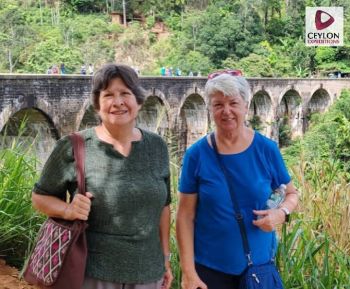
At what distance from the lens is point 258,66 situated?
2888 centimetres

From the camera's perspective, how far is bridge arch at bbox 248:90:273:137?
78.3 feet

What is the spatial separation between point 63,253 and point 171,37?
3237 centimetres

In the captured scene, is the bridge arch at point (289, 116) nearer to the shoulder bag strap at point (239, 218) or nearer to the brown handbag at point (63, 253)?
the shoulder bag strap at point (239, 218)

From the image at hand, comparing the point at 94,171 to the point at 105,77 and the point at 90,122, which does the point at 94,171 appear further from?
the point at 90,122

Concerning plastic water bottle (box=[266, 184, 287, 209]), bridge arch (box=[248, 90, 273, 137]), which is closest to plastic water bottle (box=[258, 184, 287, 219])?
plastic water bottle (box=[266, 184, 287, 209])

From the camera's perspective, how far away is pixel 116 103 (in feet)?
4.89

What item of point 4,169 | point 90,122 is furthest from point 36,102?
point 4,169

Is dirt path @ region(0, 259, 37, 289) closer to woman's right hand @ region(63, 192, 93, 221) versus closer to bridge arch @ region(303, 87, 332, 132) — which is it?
woman's right hand @ region(63, 192, 93, 221)

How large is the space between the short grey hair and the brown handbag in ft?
1.33

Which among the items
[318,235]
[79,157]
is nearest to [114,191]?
[79,157]

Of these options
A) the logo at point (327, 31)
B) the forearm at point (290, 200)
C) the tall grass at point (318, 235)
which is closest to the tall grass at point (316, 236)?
the tall grass at point (318, 235)

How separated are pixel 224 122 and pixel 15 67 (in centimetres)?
2544

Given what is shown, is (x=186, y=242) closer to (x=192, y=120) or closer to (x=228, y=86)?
(x=228, y=86)

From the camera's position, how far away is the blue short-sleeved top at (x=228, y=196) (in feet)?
5.05
